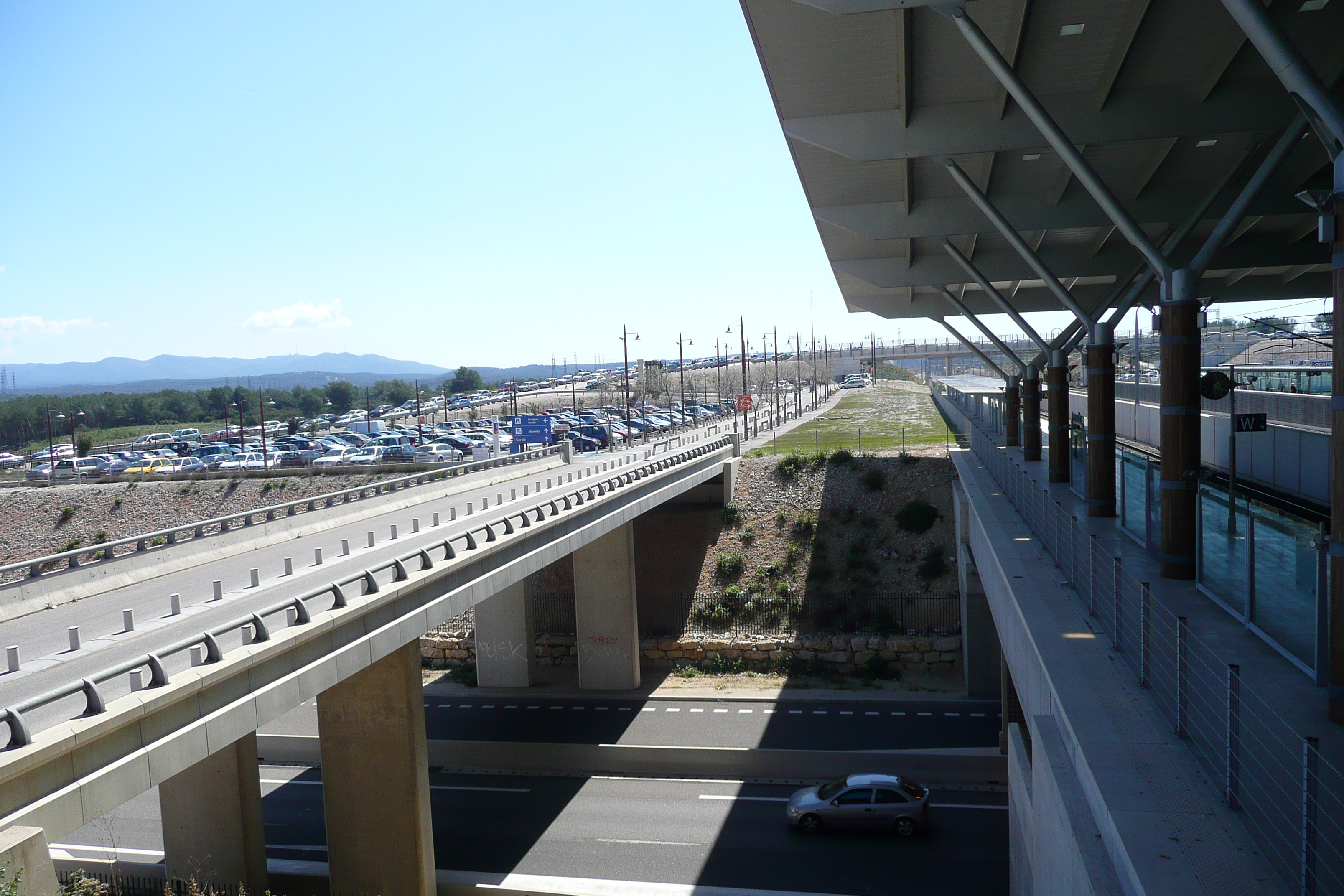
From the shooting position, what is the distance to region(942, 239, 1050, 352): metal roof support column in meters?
24.1

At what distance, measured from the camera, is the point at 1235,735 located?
6.11 meters

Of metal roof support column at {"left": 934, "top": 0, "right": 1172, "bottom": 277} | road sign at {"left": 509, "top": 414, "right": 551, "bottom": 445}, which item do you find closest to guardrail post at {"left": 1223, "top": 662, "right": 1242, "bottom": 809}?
metal roof support column at {"left": 934, "top": 0, "right": 1172, "bottom": 277}

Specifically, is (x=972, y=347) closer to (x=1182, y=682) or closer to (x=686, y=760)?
(x=686, y=760)

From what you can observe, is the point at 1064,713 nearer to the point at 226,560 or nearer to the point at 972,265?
the point at 226,560

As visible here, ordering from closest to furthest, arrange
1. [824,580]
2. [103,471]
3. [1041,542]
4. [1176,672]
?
[1176,672], [1041,542], [824,580], [103,471]

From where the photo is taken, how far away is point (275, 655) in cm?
1188

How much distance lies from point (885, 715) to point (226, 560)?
18075mm

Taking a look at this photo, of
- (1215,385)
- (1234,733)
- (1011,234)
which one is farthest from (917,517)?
(1234,733)

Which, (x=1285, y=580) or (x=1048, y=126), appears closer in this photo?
(x=1285, y=580)

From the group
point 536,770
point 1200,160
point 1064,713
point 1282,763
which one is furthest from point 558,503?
point 1282,763

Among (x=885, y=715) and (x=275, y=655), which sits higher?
(x=275, y=655)

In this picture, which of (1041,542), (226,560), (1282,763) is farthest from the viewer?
(226,560)

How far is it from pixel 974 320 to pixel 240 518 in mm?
26311

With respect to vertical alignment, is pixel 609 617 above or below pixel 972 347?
below
